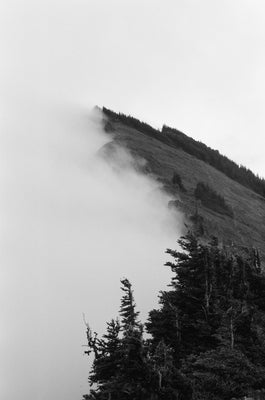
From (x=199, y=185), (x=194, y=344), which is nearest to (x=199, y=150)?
(x=199, y=185)

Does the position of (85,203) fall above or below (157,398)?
above

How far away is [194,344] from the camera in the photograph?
20.2 m

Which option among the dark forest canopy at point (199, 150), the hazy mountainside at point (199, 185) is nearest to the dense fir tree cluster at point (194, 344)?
the hazy mountainside at point (199, 185)

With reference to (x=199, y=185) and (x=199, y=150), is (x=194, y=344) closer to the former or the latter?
(x=199, y=185)

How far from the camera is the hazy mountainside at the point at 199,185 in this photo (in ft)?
242

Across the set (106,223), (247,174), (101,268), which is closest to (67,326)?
(101,268)

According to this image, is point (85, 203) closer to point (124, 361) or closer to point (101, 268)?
point (101, 268)

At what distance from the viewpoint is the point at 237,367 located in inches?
486

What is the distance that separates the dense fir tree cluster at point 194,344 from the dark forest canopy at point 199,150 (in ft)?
290

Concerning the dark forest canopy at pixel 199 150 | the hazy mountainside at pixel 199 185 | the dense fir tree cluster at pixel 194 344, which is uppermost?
the dark forest canopy at pixel 199 150

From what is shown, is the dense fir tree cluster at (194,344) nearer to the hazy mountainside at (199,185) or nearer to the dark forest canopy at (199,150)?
the hazy mountainside at (199,185)

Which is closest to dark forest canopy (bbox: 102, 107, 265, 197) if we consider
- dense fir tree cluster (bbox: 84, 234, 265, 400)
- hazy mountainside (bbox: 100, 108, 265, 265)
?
hazy mountainside (bbox: 100, 108, 265, 265)

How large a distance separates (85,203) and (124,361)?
84.0m

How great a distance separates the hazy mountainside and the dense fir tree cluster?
121 feet
